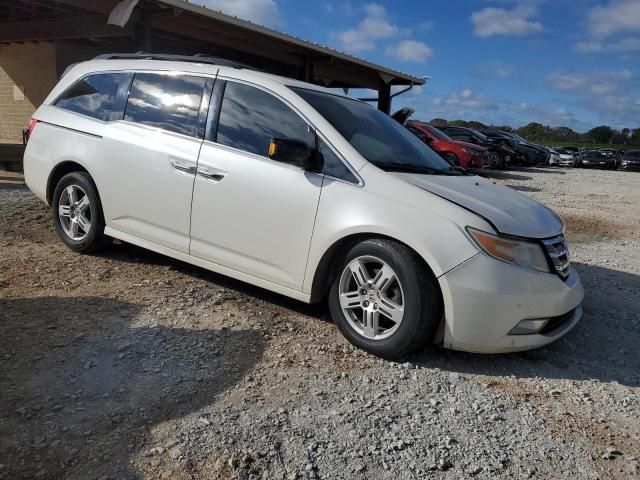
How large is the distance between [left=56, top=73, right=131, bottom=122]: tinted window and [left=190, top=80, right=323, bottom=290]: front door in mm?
1089

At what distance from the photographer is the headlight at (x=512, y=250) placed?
3223 mm

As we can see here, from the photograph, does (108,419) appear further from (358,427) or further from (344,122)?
(344,122)

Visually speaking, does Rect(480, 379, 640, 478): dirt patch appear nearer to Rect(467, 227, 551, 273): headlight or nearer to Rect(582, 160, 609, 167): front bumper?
Rect(467, 227, 551, 273): headlight

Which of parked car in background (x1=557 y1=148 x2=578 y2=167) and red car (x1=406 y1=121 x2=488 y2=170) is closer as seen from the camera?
red car (x1=406 y1=121 x2=488 y2=170)

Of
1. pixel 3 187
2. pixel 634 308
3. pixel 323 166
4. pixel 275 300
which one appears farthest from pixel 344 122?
Answer: pixel 3 187

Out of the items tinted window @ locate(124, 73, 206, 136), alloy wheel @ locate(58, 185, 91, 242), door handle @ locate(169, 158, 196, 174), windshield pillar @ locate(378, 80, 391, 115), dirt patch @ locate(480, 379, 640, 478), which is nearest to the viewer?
dirt patch @ locate(480, 379, 640, 478)

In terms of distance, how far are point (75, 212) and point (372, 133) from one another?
2.83 meters

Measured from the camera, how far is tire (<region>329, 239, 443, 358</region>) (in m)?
3.27

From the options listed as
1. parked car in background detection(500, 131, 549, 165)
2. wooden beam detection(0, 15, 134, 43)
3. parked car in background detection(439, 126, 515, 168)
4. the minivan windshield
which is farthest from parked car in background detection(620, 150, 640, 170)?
the minivan windshield

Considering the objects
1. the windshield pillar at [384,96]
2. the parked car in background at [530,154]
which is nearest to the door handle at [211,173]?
the windshield pillar at [384,96]

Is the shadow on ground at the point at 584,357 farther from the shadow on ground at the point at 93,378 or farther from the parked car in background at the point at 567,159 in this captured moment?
the parked car in background at the point at 567,159

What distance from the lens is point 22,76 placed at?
1447cm

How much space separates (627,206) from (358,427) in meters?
12.0

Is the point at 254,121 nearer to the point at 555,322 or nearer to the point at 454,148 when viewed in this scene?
the point at 555,322
